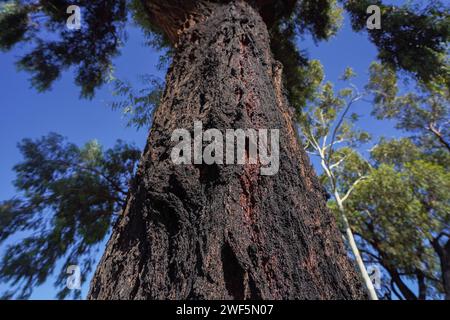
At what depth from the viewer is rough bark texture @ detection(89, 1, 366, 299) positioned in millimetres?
1047

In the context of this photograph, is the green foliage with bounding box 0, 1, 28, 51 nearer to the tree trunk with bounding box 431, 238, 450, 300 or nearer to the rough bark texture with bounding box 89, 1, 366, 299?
the rough bark texture with bounding box 89, 1, 366, 299

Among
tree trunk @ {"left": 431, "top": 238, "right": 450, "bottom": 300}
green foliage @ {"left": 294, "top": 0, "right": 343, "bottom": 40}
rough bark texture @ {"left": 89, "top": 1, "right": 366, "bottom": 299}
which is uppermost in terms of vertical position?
green foliage @ {"left": 294, "top": 0, "right": 343, "bottom": 40}

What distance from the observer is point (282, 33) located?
233 inches

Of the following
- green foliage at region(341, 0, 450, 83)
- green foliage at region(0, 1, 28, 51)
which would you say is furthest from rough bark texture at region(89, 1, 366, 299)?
green foliage at region(0, 1, 28, 51)

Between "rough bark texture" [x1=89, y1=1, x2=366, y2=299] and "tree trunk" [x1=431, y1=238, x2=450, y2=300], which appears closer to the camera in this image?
"rough bark texture" [x1=89, y1=1, x2=366, y2=299]

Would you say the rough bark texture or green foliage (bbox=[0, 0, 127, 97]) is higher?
green foliage (bbox=[0, 0, 127, 97])

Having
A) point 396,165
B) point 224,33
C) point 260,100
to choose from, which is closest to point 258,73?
point 260,100

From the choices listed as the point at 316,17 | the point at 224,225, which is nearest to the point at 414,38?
the point at 316,17

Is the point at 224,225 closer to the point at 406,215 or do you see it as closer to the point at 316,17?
the point at 316,17

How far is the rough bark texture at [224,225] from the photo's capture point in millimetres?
1047

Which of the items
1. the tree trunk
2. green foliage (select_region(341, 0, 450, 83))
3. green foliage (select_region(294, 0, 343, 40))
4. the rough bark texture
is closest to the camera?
the rough bark texture

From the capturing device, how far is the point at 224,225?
1.15 metres

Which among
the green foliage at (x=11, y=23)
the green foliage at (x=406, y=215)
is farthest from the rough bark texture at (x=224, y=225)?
the green foliage at (x=406, y=215)
